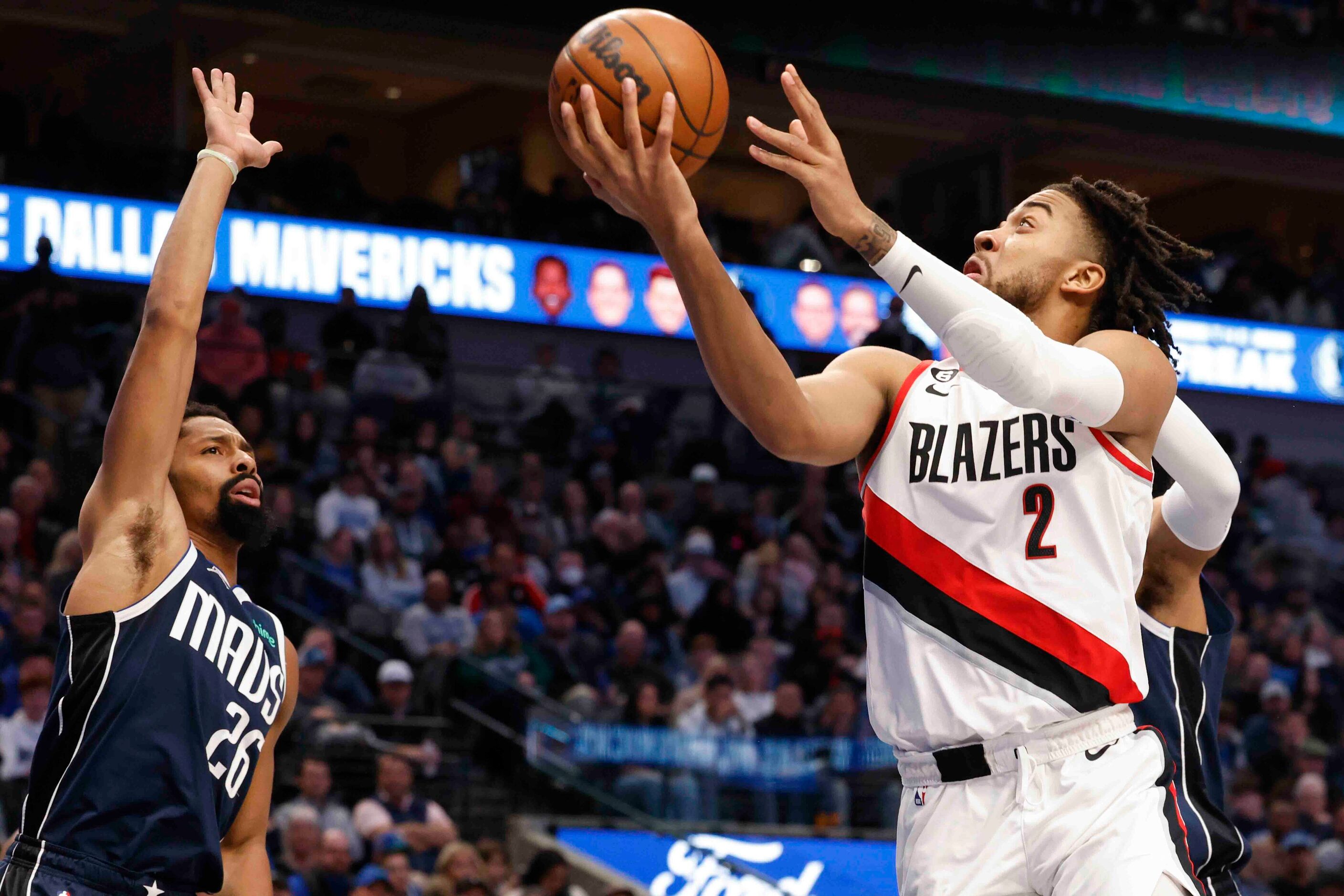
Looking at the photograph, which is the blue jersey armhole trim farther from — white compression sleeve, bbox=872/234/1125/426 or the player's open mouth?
white compression sleeve, bbox=872/234/1125/426

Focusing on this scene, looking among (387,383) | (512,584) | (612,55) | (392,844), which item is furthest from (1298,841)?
(612,55)

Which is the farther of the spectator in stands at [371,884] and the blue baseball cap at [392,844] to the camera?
the blue baseball cap at [392,844]

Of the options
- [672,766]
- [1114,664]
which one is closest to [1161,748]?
[1114,664]

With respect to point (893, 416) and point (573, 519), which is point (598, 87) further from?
point (573, 519)

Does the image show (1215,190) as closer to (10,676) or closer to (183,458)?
(10,676)

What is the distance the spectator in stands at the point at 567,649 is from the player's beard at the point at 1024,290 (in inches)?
360

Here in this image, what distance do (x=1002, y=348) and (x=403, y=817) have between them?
25.9 ft

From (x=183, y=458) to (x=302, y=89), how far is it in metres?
19.0

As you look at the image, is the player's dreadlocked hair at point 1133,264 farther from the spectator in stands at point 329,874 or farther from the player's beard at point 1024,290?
the spectator in stands at point 329,874

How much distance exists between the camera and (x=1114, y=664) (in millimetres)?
3473

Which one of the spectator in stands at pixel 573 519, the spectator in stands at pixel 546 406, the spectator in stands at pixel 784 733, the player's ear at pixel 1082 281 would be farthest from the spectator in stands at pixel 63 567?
the player's ear at pixel 1082 281

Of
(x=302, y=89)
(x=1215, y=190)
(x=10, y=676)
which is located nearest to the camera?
(x=10, y=676)

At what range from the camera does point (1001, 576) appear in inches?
138

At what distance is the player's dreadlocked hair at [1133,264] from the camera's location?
379 cm
